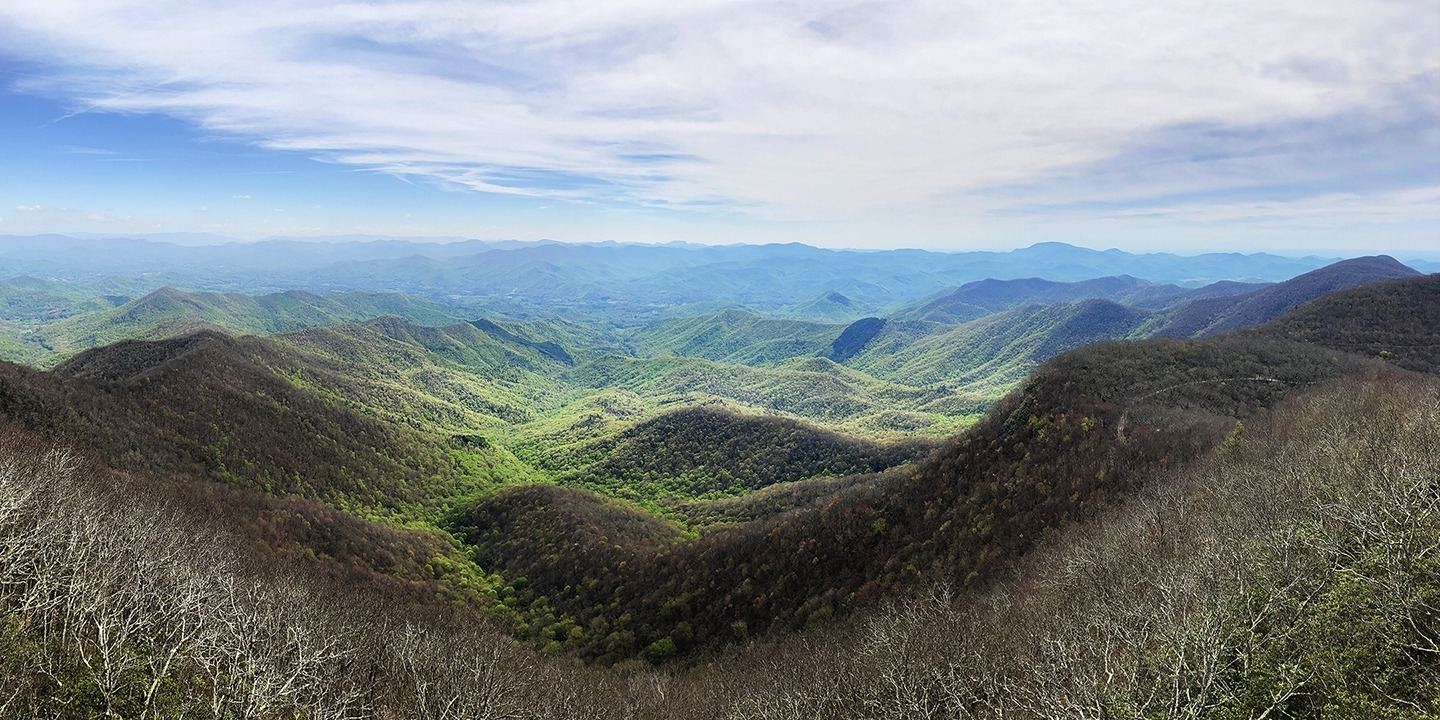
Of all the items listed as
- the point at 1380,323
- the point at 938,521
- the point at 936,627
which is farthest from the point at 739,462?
the point at 1380,323

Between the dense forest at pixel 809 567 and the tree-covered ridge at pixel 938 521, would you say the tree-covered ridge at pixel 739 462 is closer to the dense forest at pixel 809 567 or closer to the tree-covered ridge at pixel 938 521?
the dense forest at pixel 809 567

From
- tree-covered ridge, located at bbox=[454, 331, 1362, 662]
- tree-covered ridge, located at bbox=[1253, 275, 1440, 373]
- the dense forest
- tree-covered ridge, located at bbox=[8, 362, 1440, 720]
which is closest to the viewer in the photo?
tree-covered ridge, located at bbox=[8, 362, 1440, 720]

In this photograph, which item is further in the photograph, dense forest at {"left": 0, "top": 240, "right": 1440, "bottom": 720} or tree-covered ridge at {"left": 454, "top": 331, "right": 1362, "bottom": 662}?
tree-covered ridge at {"left": 454, "top": 331, "right": 1362, "bottom": 662}

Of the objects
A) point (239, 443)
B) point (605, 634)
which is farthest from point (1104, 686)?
point (239, 443)

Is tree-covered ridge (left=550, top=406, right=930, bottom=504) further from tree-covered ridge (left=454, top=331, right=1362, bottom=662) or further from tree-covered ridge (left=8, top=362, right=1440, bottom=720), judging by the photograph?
tree-covered ridge (left=8, top=362, right=1440, bottom=720)

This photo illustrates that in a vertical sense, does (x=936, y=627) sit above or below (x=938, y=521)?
above

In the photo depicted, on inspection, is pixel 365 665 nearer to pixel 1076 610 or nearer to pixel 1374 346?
pixel 1076 610

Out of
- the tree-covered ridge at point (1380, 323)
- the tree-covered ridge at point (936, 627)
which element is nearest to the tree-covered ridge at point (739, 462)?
the tree-covered ridge at point (1380, 323)

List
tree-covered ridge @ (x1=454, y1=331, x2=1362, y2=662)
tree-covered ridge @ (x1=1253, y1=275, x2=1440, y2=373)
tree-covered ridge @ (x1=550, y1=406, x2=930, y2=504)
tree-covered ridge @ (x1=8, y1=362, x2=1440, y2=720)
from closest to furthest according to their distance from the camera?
tree-covered ridge @ (x1=8, y1=362, x2=1440, y2=720)
tree-covered ridge @ (x1=454, y1=331, x2=1362, y2=662)
tree-covered ridge @ (x1=1253, y1=275, x2=1440, y2=373)
tree-covered ridge @ (x1=550, y1=406, x2=930, y2=504)

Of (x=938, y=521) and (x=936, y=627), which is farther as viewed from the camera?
(x=938, y=521)

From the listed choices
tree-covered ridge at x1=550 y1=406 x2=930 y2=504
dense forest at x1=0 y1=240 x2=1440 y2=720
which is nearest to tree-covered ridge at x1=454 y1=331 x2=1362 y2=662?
dense forest at x1=0 y1=240 x2=1440 y2=720

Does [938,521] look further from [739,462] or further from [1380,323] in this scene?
[1380,323]
